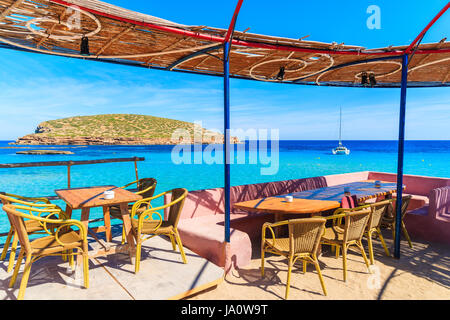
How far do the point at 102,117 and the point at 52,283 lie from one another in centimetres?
7134

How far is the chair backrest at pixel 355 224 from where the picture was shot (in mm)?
3021

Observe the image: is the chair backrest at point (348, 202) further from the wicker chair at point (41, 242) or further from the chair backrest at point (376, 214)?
the wicker chair at point (41, 242)

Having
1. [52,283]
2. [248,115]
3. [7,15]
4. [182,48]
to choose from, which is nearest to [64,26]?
[7,15]

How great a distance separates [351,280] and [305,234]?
1025 millimetres

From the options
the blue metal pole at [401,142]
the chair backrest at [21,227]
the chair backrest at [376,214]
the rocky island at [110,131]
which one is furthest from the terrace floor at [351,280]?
the rocky island at [110,131]

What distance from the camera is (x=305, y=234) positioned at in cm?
275

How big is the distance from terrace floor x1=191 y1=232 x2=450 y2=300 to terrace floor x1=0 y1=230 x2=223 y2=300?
0.85 ft

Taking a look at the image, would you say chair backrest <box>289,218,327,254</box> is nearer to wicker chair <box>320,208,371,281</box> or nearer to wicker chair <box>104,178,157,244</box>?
wicker chair <box>320,208,371,281</box>

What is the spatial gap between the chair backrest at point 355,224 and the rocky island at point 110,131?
65534 mm

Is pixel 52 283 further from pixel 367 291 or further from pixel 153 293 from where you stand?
pixel 367 291

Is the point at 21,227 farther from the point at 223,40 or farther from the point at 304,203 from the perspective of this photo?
the point at 304,203

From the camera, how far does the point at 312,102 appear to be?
2559 inches

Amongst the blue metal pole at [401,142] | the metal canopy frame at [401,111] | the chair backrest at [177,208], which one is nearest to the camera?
the metal canopy frame at [401,111]

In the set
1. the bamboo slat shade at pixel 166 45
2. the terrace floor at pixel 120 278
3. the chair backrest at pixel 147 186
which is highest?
the bamboo slat shade at pixel 166 45
